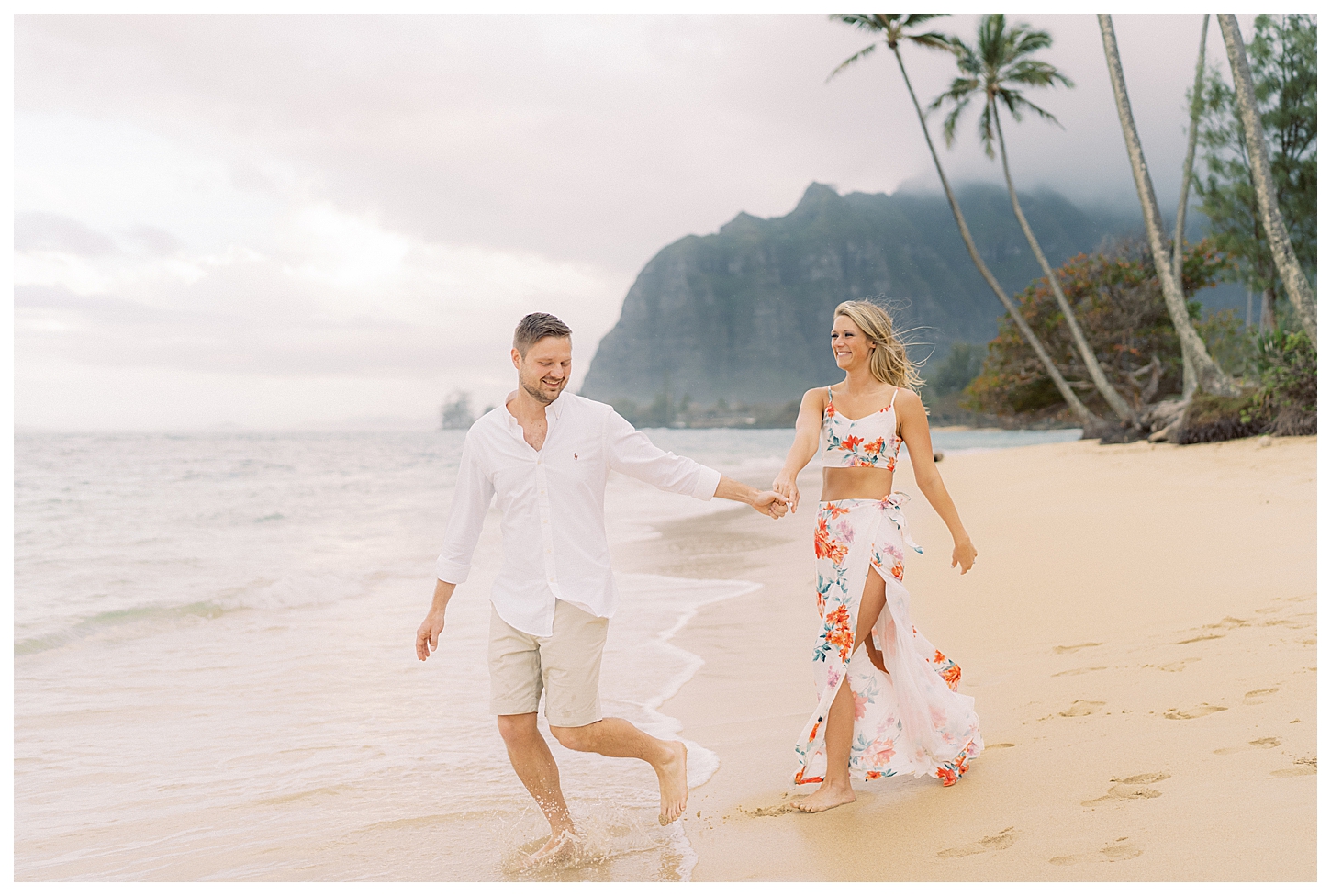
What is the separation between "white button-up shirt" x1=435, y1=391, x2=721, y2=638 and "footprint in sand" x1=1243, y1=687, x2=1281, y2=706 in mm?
2305

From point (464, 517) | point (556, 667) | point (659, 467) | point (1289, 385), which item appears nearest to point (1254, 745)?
point (659, 467)

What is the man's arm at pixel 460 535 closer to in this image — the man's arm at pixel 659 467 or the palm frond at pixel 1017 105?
the man's arm at pixel 659 467

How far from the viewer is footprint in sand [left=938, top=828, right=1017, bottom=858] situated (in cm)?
265

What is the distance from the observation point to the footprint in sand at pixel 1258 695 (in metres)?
3.40

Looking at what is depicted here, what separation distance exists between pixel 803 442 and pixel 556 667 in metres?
1.24

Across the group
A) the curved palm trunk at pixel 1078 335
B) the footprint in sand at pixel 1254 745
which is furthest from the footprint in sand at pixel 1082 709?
the curved palm trunk at pixel 1078 335

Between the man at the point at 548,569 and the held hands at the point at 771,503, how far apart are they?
1.02 ft

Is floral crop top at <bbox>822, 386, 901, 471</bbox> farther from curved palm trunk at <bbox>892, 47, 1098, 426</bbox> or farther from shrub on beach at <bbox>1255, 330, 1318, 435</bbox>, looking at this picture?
curved palm trunk at <bbox>892, 47, 1098, 426</bbox>

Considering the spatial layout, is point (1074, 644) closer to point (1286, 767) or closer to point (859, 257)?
point (1286, 767)

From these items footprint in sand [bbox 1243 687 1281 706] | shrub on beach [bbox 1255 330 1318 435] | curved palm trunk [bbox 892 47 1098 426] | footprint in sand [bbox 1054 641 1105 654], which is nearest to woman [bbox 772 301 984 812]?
footprint in sand [bbox 1243 687 1281 706]

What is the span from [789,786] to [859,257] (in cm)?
13721

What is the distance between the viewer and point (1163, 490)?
1002 cm

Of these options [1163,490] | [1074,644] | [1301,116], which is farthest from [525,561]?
[1301,116]

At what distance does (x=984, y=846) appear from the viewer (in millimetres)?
2672
